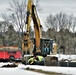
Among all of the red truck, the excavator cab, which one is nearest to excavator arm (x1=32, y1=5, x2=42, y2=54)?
the excavator cab

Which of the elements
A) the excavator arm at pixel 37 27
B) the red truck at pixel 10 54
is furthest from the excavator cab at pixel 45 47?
the red truck at pixel 10 54

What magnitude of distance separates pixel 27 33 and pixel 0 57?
8.24 m

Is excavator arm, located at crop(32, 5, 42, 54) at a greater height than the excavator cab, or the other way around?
excavator arm, located at crop(32, 5, 42, 54)

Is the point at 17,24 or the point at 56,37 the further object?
the point at 56,37

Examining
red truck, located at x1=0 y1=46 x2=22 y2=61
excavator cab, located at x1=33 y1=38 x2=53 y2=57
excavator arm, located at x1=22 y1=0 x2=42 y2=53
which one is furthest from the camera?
red truck, located at x1=0 y1=46 x2=22 y2=61

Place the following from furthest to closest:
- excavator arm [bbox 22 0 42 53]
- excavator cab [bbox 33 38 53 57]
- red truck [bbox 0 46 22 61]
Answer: red truck [bbox 0 46 22 61] → excavator cab [bbox 33 38 53 57] → excavator arm [bbox 22 0 42 53]

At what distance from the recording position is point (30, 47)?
46.1 meters

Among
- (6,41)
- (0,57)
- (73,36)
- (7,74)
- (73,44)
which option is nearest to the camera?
(7,74)

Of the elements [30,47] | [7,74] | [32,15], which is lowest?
[7,74]

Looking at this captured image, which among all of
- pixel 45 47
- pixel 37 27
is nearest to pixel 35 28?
pixel 37 27

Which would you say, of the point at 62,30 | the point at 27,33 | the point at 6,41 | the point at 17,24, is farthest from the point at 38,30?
the point at 62,30

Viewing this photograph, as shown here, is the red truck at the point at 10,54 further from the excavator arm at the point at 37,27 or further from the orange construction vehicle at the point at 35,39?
the excavator arm at the point at 37,27

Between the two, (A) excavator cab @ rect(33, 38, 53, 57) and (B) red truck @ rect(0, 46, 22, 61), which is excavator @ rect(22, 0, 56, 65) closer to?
(A) excavator cab @ rect(33, 38, 53, 57)

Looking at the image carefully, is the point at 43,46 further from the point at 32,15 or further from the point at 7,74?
the point at 7,74
